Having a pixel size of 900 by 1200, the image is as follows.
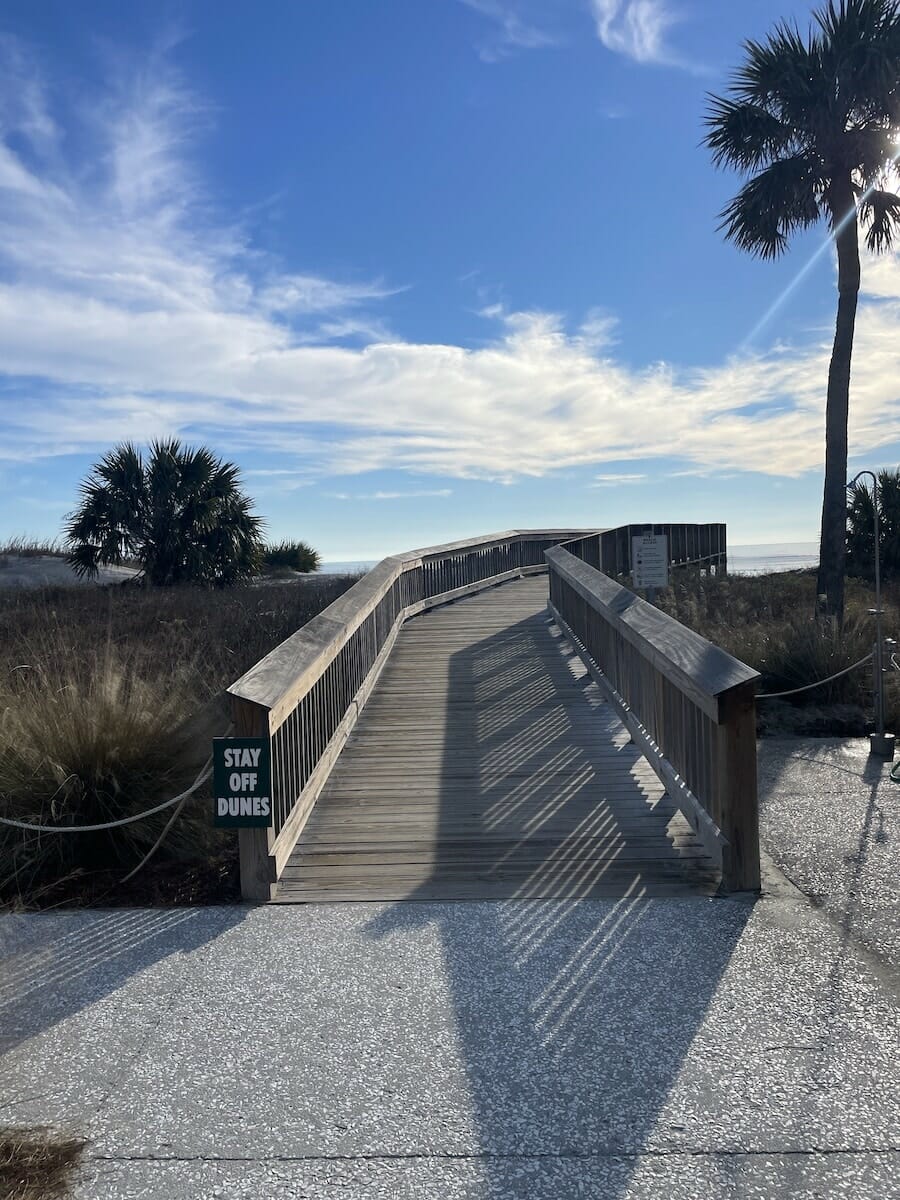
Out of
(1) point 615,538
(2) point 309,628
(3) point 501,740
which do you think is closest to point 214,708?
(2) point 309,628

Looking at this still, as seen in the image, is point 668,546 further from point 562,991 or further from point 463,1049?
point 463,1049

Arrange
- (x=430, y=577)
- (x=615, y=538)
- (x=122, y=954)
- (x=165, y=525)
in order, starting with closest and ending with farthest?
(x=122, y=954)
(x=430, y=577)
(x=615, y=538)
(x=165, y=525)

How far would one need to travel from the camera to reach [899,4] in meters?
17.0

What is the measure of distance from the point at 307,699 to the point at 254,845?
1589 millimetres

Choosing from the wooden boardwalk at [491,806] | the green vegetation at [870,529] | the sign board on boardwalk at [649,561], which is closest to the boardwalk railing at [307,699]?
the wooden boardwalk at [491,806]

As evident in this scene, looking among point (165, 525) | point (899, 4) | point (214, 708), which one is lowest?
point (214, 708)

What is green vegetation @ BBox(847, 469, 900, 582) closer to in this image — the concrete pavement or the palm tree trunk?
the palm tree trunk

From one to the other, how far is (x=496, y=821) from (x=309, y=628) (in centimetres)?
181

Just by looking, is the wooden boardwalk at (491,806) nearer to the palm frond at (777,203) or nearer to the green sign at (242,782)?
the green sign at (242,782)

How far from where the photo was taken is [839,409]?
55.1ft

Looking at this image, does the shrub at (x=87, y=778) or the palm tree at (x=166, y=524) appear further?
the palm tree at (x=166, y=524)

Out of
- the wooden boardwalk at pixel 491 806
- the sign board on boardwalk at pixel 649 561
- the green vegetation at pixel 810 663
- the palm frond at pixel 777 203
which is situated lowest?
the wooden boardwalk at pixel 491 806

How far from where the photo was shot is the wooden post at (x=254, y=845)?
15.1 feet

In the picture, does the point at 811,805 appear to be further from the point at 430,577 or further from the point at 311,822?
the point at 430,577
